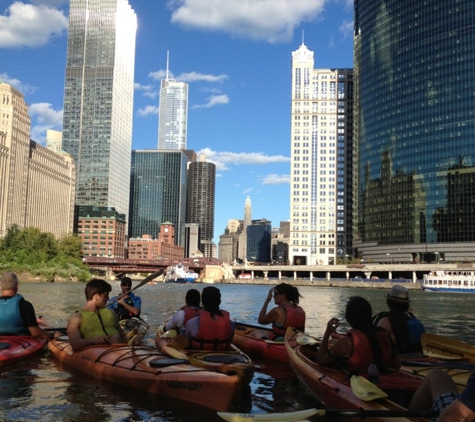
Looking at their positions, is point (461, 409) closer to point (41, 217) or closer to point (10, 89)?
point (10, 89)

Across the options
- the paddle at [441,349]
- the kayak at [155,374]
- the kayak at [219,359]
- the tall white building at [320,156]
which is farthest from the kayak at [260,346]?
the tall white building at [320,156]

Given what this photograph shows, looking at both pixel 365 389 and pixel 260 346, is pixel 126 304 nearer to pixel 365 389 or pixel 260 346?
pixel 260 346

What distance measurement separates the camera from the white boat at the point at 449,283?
3972 inches

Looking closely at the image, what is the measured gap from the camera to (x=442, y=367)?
9.88 meters

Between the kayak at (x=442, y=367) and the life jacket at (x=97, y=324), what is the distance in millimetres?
6668

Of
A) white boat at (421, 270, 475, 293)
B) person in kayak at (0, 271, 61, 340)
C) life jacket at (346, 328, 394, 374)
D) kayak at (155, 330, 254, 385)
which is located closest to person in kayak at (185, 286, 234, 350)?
kayak at (155, 330, 254, 385)

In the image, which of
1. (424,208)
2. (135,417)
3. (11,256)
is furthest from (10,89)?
(135,417)

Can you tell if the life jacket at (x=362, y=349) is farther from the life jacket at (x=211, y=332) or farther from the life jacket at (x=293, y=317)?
the life jacket at (x=293, y=317)

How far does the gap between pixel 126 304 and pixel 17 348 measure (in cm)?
381

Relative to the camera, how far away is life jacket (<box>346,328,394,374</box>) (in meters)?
8.60

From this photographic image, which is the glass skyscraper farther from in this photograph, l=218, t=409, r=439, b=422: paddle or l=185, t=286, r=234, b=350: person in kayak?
l=218, t=409, r=439, b=422: paddle

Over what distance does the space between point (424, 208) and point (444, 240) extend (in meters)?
9.21

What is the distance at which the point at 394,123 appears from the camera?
139375mm

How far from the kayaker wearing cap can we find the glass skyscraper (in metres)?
122
